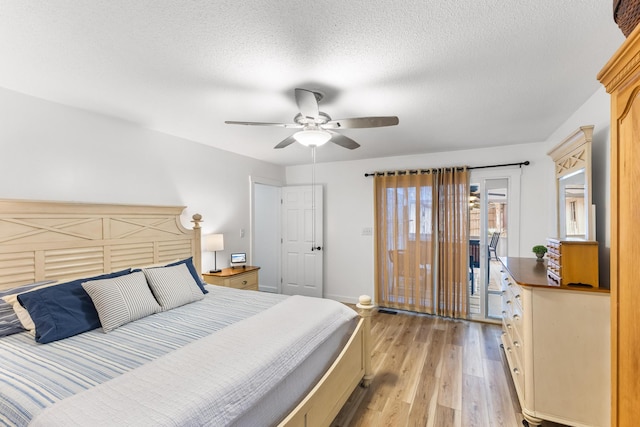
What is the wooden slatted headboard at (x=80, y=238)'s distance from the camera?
2.12 metres

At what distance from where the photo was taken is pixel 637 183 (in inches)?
33.0

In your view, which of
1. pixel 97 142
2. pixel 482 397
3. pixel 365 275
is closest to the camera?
pixel 482 397

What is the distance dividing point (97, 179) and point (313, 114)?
2143mm

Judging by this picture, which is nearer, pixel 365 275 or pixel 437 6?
pixel 437 6

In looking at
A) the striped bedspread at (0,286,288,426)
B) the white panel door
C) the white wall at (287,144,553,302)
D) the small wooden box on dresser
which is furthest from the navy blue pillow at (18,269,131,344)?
the white wall at (287,144,553,302)

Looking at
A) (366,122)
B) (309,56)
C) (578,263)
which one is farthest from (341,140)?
(578,263)

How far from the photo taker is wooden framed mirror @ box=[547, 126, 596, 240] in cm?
212

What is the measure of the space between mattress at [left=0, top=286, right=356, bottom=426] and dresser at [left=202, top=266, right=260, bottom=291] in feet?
3.66

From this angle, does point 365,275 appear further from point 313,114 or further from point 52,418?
point 52,418

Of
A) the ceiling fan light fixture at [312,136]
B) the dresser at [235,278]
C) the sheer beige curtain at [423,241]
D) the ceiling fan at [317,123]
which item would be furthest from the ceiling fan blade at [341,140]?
the dresser at [235,278]

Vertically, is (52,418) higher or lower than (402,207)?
lower

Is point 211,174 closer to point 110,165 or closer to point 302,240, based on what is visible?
point 110,165

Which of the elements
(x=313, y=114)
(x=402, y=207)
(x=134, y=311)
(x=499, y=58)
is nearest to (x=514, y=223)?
(x=402, y=207)

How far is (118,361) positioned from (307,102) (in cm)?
183
